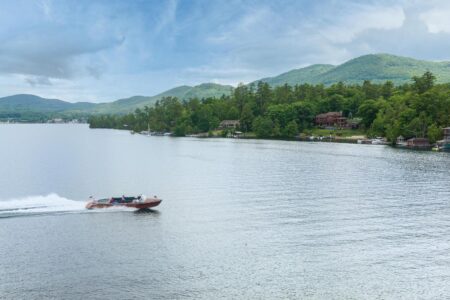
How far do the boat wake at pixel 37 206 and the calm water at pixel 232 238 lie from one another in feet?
0.84

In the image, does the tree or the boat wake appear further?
the tree

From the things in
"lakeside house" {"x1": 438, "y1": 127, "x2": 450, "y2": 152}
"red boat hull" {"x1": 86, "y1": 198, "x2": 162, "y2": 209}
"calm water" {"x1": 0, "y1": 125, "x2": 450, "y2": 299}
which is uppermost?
"lakeside house" {"x1": 438, "y1": 127, "x2": 450, "y2": 152}

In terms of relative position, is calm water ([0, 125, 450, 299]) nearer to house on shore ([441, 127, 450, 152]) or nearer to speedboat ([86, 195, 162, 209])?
speedboat ([86, 195, 162, 209])

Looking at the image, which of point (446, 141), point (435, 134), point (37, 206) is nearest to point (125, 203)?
point (37, 206)

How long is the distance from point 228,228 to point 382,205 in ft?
101

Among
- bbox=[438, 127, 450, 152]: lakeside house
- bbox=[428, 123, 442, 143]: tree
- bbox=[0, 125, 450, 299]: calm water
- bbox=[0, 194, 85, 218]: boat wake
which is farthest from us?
bbox=[428, 123, 442, 143]: tree

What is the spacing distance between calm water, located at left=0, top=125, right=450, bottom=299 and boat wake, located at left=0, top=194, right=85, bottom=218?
0.25 m

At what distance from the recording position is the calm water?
138 ft

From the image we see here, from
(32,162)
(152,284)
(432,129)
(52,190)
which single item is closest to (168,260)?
(152,284)

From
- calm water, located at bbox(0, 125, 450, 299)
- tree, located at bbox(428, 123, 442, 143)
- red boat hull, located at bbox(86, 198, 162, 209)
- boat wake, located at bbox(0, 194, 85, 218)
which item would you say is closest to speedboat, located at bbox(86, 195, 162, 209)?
red boat hull, located at bbox(86, 198, 162, 209)

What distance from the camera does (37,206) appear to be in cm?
7300

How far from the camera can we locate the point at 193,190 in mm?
92625

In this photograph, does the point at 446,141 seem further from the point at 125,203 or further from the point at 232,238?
the point at 232,238

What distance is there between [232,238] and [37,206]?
116 feet
